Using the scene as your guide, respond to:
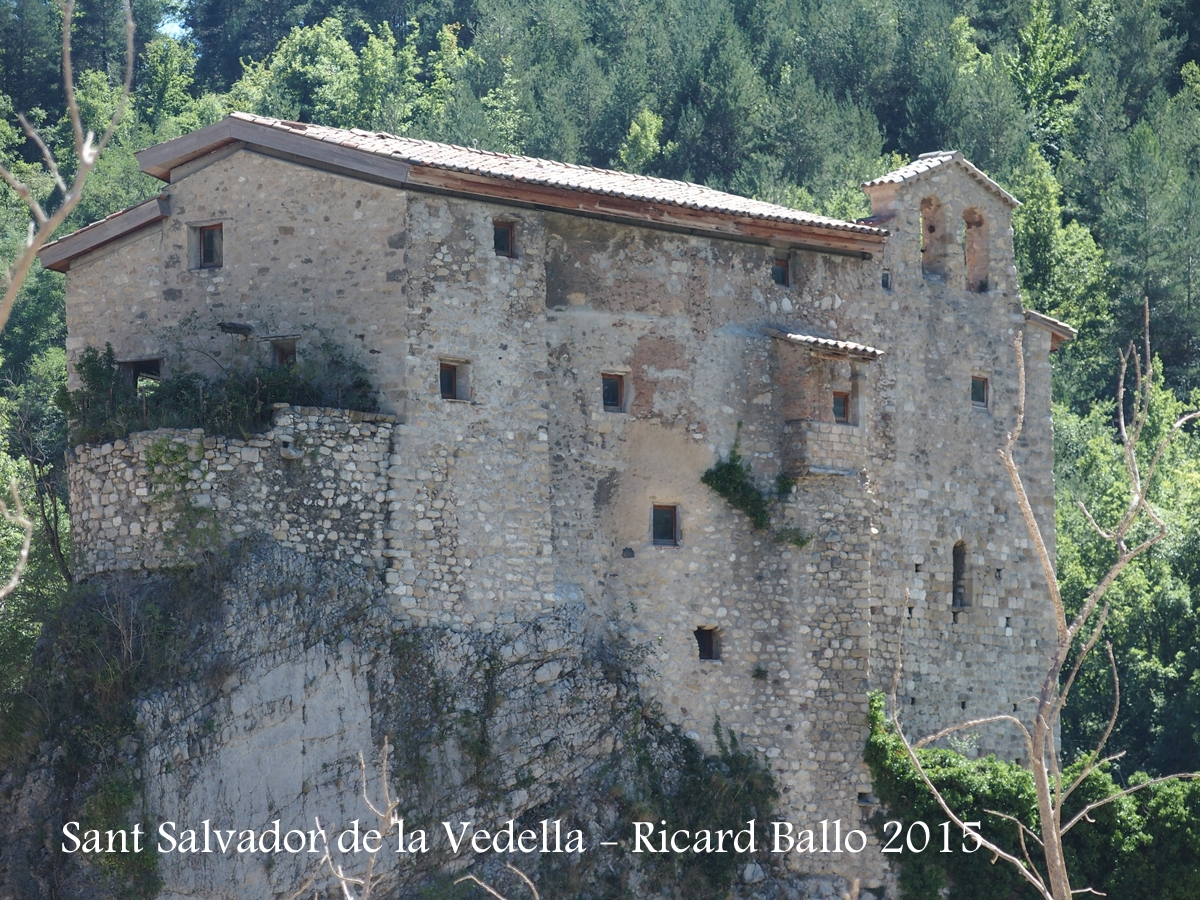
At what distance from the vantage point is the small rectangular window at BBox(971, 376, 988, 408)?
99.2 ft

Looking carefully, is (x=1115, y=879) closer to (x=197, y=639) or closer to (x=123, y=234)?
(x=197, y=639)

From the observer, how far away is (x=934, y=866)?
26984 millimetres

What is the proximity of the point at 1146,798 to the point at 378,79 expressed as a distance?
39.3 metres

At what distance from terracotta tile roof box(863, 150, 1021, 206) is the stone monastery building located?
0.14 meters

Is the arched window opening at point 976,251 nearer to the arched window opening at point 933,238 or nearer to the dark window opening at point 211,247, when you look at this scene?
the arched window opening at point 933,238

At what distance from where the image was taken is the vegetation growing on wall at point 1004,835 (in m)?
26.9

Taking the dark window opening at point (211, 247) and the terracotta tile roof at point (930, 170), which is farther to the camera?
the terracotta tile roof at point (930, 170)

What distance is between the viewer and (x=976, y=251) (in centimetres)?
3081

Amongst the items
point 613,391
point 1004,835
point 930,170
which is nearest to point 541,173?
point 613,391

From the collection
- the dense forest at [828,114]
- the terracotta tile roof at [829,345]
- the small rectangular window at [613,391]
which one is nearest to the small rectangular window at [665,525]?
the small rectangular window at [613,391]

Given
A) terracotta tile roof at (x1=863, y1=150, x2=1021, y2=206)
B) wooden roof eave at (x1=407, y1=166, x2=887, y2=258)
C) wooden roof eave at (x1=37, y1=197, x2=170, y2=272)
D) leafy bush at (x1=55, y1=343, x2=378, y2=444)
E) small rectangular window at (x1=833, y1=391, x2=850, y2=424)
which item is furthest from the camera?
terracotta tile roof at (x1=863, y1=150, x2=1021, y2=206)

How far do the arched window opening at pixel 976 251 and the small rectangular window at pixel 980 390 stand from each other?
4.62 ft

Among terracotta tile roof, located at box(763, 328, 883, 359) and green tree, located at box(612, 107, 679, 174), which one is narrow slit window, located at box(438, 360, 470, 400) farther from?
green tree, located at box(612, 107, 679, 174)

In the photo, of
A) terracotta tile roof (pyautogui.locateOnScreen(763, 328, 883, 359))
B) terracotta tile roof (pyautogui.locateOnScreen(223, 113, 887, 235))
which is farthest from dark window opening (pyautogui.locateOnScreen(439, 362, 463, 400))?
terracotta tile roof (pyautogui.locateOnScreen(763, 328, 883, 359))
